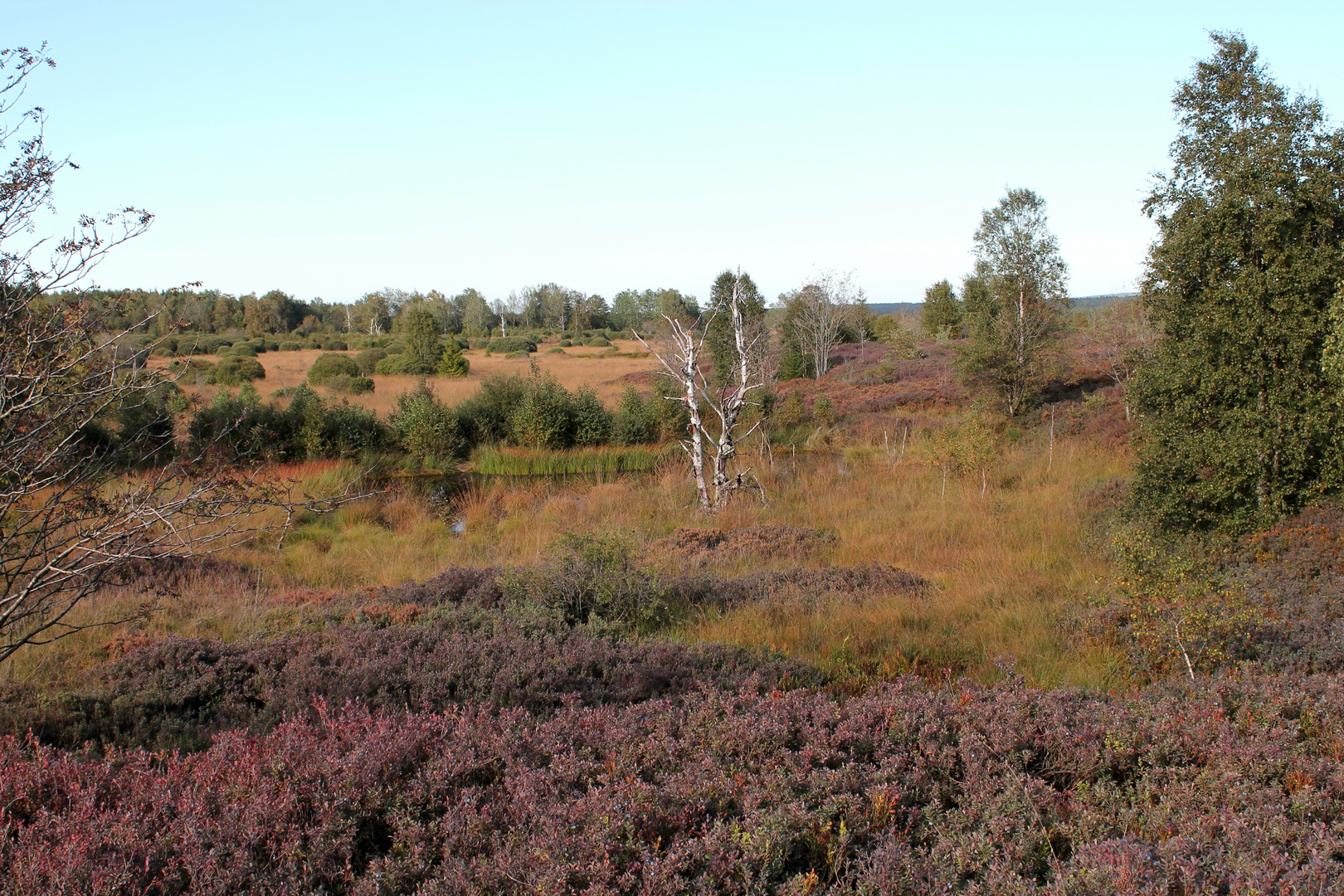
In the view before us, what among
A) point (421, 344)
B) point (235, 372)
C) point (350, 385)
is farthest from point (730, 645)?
point (421, 344)

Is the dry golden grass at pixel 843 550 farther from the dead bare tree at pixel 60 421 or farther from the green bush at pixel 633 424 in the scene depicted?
Answer: the green bush at pixel 633 424

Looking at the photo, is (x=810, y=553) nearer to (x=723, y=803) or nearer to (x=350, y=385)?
(x=723, y=803)

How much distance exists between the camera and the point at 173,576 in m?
8.88

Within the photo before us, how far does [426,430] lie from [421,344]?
17.7 meters

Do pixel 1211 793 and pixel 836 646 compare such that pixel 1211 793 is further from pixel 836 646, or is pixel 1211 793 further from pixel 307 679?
pixel 307 679

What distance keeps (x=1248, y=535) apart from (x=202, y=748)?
9649 mm

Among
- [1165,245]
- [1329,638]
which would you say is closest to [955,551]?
[1165,245]

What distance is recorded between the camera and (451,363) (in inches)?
1518

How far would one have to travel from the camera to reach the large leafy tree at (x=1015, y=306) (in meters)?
23.1

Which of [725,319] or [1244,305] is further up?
[725,319]

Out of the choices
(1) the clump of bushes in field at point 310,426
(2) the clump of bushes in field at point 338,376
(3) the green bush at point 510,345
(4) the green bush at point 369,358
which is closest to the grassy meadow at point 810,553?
(1) the clump of bushes in field at point 310,426

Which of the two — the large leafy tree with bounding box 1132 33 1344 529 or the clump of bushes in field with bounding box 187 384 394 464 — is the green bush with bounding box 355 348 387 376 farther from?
the large leafy tree with bounding box 1132 33 1344 529

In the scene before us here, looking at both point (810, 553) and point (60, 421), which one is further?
point (810, 553)

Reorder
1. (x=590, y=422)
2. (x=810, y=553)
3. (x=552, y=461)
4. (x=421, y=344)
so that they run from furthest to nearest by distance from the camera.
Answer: (x=421, y=344) → (x=590, y=422) → (x=552, y=461) → (x=810, y=553)
